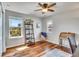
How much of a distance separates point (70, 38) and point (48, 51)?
284 millimetres

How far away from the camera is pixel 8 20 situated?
0.80m

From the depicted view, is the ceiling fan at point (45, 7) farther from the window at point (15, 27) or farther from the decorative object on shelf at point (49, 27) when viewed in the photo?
the window at point (15, 27)

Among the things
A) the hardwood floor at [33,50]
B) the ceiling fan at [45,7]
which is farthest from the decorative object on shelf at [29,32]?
the ceiling fan at [45,7]

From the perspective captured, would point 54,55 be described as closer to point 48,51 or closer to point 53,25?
point 48,51

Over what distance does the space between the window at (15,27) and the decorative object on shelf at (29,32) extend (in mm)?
69

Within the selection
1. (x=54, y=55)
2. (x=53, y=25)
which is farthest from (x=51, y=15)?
(x=54, y=55)

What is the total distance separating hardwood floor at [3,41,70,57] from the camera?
83 cm

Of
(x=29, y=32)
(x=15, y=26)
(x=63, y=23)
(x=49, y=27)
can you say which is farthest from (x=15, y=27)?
(x=63, y=23)

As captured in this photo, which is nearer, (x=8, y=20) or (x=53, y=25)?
(x=8, y=20)

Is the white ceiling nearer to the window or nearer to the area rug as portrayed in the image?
the window

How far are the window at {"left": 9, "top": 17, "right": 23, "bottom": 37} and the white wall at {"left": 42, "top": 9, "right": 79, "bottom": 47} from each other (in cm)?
26

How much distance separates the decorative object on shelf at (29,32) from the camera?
88 centimetres

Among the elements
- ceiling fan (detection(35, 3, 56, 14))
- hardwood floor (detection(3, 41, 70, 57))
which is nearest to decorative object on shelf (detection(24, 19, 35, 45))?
hardwood floor (detection(3, 41, 70, 57))

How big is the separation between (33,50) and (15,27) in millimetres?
316
